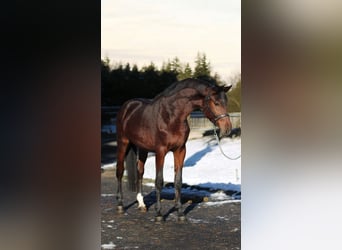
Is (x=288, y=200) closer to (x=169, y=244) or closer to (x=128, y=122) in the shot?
(x=169, y=244)

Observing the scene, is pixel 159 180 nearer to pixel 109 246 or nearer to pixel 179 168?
pixel 179 168

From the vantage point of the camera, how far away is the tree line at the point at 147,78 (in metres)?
2.12

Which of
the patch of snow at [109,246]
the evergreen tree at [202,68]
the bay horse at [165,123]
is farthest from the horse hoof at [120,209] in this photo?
the evergreen tree at [202,68]

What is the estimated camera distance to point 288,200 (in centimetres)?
216

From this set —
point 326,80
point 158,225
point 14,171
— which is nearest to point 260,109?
point 326,80

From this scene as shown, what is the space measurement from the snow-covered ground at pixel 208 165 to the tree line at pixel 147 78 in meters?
0.15

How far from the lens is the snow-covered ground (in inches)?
86.1

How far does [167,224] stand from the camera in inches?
86.0

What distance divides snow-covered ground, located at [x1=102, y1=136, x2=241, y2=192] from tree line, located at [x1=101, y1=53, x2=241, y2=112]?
0.49 ft

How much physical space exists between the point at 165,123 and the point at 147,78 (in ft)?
0.59

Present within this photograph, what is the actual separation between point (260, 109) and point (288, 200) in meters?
0.36

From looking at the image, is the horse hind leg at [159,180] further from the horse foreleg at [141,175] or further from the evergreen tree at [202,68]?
the evergreen tree at [202,68]

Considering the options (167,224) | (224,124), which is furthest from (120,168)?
(224,124)

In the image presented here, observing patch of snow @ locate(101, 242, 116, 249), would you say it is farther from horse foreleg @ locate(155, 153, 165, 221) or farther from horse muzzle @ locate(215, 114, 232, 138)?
horse muzzle @ locate(215, 114, 232, 138)
